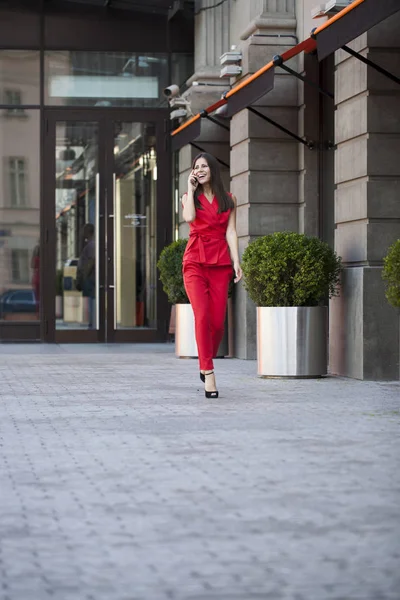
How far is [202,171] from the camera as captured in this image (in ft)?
34.2

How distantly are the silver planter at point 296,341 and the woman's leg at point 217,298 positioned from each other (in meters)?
1.47

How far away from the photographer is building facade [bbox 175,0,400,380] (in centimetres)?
1170

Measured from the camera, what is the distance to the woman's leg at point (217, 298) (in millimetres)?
10461

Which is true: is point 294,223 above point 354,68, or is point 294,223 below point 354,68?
below

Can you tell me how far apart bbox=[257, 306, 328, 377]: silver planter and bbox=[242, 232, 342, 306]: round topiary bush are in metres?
0.15

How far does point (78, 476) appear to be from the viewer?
19.5ft

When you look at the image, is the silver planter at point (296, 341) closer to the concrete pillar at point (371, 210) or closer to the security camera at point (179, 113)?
the concrete pillar at point (371, 210)

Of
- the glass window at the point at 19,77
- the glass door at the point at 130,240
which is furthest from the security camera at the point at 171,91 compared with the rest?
the glass window at the point at 19,77

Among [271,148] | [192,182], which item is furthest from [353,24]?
[271,148]

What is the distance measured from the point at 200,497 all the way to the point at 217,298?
→ 5202 mm

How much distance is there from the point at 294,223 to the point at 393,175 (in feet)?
12.8

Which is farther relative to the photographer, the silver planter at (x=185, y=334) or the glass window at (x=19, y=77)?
the glass window at (x=19, y=77)

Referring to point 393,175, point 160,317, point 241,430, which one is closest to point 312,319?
point 393,175

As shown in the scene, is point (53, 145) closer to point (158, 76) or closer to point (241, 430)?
point (158, 76)
